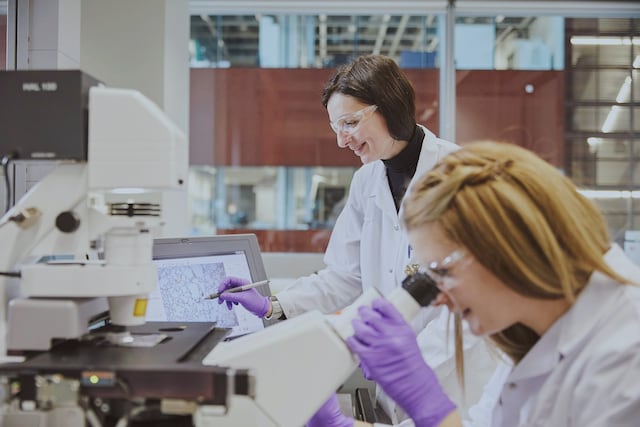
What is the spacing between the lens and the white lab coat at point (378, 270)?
159 centimetres

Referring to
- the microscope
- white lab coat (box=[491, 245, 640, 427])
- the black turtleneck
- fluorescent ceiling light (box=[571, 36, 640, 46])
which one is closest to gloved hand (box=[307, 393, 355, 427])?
the microscope

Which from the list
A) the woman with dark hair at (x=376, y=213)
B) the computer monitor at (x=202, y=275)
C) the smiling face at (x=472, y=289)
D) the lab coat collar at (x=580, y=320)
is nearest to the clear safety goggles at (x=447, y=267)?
the smiling face at (x=472, y=289)

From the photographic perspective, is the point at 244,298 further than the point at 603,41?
No

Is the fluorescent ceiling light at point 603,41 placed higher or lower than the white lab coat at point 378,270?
higher

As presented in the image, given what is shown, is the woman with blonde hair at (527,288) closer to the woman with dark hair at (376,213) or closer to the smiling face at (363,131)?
the woman with dark hair at (376,213)

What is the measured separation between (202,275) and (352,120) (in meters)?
0.64

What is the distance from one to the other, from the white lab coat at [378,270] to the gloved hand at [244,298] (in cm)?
11

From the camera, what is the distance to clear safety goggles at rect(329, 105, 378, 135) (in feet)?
5.29

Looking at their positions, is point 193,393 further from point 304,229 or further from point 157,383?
point 304,229

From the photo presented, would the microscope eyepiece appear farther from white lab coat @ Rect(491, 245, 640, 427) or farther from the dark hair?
the dark hair

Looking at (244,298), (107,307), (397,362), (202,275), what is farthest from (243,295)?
(397,362)

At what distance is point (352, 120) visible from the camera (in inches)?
63.9

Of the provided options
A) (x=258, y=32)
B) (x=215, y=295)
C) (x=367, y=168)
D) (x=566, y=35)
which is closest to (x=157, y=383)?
(x=215, y=295)

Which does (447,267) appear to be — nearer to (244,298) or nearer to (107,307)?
(107,307)
